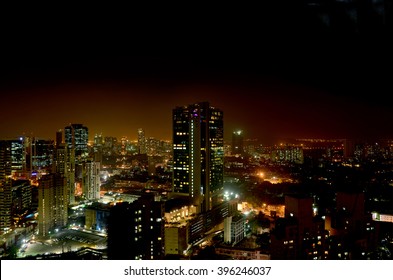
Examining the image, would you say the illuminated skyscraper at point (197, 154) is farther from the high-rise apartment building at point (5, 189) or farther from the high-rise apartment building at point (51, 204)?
the high-rise apartment building at point (5, 189)

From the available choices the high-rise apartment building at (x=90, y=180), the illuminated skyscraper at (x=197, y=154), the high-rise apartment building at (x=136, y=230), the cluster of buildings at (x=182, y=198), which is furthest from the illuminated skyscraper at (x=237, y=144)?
the high-rise apartment building at (x=136, y=230)

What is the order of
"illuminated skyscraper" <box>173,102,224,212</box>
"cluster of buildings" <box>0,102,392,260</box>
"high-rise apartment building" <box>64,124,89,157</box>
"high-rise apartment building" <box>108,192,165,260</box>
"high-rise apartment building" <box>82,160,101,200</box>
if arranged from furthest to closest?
"high-rise apartment building" <box>64,124,89,157</box> < "high-rise apartment building" <box>82,160,101,200</box> < "illuminated skyscraper" <box>173,102,224,212</box> < "cluster of buildings" <box>0,102,392,260</box> < "high-rise apartment building" <box>108,192,165,260</box>

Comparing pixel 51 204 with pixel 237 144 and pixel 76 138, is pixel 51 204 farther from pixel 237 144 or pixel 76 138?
pixel 237 144

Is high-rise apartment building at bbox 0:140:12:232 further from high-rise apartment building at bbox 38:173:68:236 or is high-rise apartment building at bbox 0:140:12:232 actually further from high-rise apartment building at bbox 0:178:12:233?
high-rise apartment building at bbox 38:173:68:236

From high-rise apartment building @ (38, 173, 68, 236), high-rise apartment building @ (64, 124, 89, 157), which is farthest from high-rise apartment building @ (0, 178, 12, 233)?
high-rise apartment building @ (64, 124, 89, 157)

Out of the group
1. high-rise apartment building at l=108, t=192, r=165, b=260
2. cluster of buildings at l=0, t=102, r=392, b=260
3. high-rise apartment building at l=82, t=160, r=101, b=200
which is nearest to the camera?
high-rise apartment building at l=108, t=192, r=165, b=260
